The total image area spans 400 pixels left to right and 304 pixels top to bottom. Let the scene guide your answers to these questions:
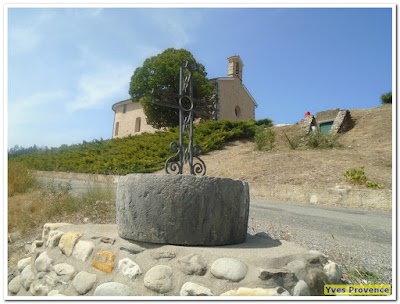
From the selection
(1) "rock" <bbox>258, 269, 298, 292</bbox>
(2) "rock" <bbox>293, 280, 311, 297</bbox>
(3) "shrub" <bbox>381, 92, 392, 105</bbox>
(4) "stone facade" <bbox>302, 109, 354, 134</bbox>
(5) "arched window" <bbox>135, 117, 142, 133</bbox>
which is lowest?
(2) "rock" <bbox>293, 280, 311, 297</bbox>

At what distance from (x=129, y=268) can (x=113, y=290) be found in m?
0.21

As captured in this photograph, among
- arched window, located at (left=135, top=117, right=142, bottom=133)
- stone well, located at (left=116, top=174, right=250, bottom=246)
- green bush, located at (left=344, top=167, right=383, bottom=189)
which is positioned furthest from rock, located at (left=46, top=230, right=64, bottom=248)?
arched window, located at (left=135, top=117, right=142, bottom=133)

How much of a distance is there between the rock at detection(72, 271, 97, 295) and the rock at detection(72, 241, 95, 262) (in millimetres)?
188

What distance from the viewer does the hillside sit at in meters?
9.53

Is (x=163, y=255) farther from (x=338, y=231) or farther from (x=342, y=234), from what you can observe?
(x=338, y=231)

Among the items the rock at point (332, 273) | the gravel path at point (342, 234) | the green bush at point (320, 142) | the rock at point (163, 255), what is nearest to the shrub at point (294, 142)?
the green bush at point (320, 142)

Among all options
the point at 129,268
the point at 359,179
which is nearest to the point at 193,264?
the point at 129,268

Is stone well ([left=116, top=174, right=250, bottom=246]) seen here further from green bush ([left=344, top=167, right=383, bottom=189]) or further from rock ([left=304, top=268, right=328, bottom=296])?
green bush ([left=344, top=167, right=383, bottom=189])

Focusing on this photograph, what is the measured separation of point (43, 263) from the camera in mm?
3443

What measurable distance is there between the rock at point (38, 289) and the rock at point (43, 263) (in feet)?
0.46

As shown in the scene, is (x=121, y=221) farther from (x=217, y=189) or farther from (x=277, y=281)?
(x=277, y=281)

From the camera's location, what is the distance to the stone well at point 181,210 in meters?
2.83

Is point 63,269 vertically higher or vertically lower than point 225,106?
lower
